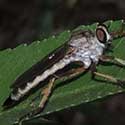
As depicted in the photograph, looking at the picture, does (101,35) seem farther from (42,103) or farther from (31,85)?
(42,103)

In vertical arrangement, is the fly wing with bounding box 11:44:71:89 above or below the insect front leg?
above

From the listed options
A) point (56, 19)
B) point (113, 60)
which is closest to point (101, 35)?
point (113, 60)

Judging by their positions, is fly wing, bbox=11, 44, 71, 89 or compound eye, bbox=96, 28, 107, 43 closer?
fly wing, bbox=11, 44, 71, 89

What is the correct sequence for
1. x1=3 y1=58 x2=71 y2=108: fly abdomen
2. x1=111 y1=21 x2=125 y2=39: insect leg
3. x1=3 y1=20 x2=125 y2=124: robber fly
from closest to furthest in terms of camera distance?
1. x1=3 y1=58 x2=71 y2=108: fly abdomen
2. x1=3 y1=20 x2=125 y2=124: robber fly
3. x1=111 y1=21 x2=125 y2=39: insect leg

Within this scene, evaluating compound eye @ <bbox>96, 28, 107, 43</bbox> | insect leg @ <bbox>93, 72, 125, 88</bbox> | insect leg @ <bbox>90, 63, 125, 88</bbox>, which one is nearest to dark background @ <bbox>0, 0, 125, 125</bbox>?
compound eye @ <bbox>96, 28, 107, 43</bbox>

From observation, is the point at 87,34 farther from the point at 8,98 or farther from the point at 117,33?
the point at 8,98

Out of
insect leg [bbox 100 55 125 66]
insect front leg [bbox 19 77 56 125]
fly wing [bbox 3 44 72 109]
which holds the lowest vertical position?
insect front leg [bbox 19 77 56 125]

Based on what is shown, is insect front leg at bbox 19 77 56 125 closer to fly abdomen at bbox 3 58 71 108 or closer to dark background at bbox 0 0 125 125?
fly abdomen at bbox 3 58 71 108
